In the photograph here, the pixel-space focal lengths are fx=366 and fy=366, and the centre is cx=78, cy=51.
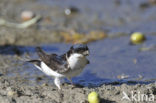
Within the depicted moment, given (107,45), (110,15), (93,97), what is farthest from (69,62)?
(110,15)

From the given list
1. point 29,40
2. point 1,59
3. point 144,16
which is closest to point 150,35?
point 144,16

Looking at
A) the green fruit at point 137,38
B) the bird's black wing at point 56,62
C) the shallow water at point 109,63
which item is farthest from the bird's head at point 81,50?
the green fruit at point 137,38

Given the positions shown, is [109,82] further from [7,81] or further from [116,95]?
[7,81]

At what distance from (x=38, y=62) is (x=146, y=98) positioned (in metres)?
1.76

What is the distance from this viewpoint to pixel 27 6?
1066 centimetres

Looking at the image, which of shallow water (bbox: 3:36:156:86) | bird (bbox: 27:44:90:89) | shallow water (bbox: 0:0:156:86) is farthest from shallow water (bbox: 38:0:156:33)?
bird (bbox: 27:44:90:89)

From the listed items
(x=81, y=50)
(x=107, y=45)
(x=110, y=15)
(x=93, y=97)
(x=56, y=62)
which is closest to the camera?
(x=93, y=97)

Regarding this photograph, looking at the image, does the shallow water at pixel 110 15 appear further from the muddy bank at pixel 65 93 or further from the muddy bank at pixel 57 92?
the muddy bank at pixel 65 93

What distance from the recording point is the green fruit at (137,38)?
8284 millimetres

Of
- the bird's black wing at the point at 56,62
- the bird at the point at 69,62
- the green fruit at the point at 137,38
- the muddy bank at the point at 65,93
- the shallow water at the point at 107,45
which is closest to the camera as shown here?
the muddy bank at the point at 65,93

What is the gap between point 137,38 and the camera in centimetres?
829

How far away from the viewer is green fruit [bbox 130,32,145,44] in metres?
8.28

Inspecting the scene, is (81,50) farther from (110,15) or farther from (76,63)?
(110,15)

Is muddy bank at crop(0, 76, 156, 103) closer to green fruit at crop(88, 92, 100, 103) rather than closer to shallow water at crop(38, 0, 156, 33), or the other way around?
green fruit at crop(88, 92, 100, 103)
